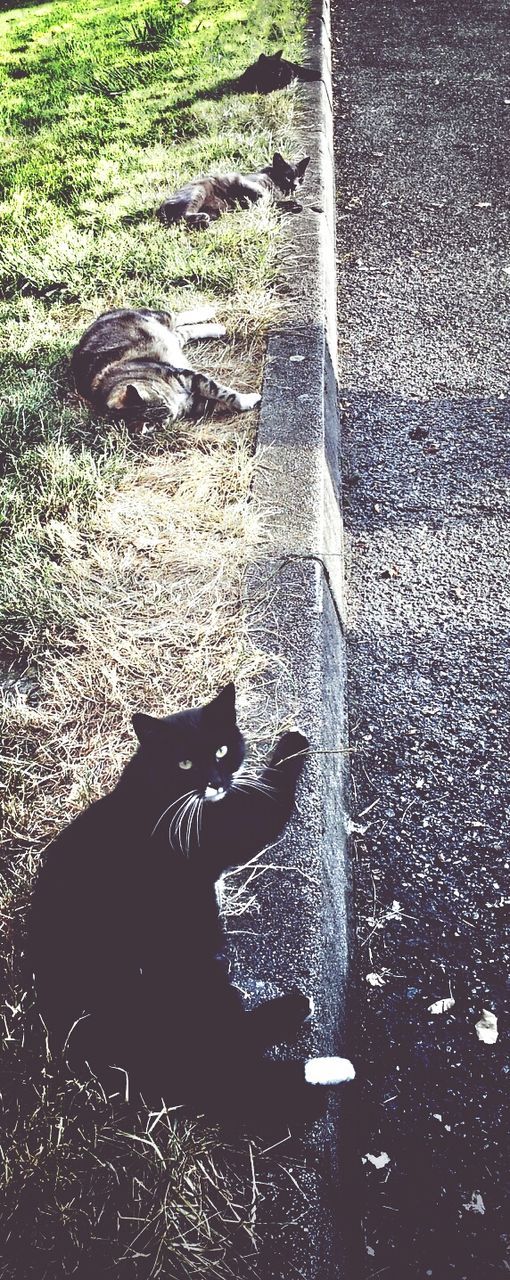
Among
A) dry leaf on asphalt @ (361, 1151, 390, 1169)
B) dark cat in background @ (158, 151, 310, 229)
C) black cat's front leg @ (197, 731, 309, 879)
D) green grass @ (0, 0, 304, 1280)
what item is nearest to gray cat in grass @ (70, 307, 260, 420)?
green grass @ (0, 0, 304, 1280)

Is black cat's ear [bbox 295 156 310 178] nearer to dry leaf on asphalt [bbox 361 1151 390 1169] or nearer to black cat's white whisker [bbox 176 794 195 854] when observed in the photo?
black cat's white whisker [bbox 176 794 195 854]

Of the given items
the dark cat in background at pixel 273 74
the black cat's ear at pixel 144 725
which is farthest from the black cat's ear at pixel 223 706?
the dark cat in background at pixel 273 74

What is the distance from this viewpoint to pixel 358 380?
3.46 m

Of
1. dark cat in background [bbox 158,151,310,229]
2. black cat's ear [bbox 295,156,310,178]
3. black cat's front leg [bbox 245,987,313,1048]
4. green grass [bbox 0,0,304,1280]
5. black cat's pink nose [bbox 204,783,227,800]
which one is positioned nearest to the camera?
green grass [bbox 0,0,304,1280]

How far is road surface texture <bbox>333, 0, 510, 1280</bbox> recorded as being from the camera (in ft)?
4.90

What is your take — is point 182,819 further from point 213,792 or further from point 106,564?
point 106,564

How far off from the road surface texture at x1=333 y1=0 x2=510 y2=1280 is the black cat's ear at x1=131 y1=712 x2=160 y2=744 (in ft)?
2.41

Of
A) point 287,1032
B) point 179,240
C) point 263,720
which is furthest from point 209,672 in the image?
point 179,240

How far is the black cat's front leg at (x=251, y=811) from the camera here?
1571mm

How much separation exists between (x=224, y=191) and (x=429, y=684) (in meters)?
3.57

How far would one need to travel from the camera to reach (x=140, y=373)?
3.04 metres

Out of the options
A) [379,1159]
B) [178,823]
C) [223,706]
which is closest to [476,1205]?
[379,1159]

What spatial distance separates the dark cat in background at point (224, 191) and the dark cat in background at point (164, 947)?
11.9 ft

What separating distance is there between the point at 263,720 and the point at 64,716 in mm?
553
